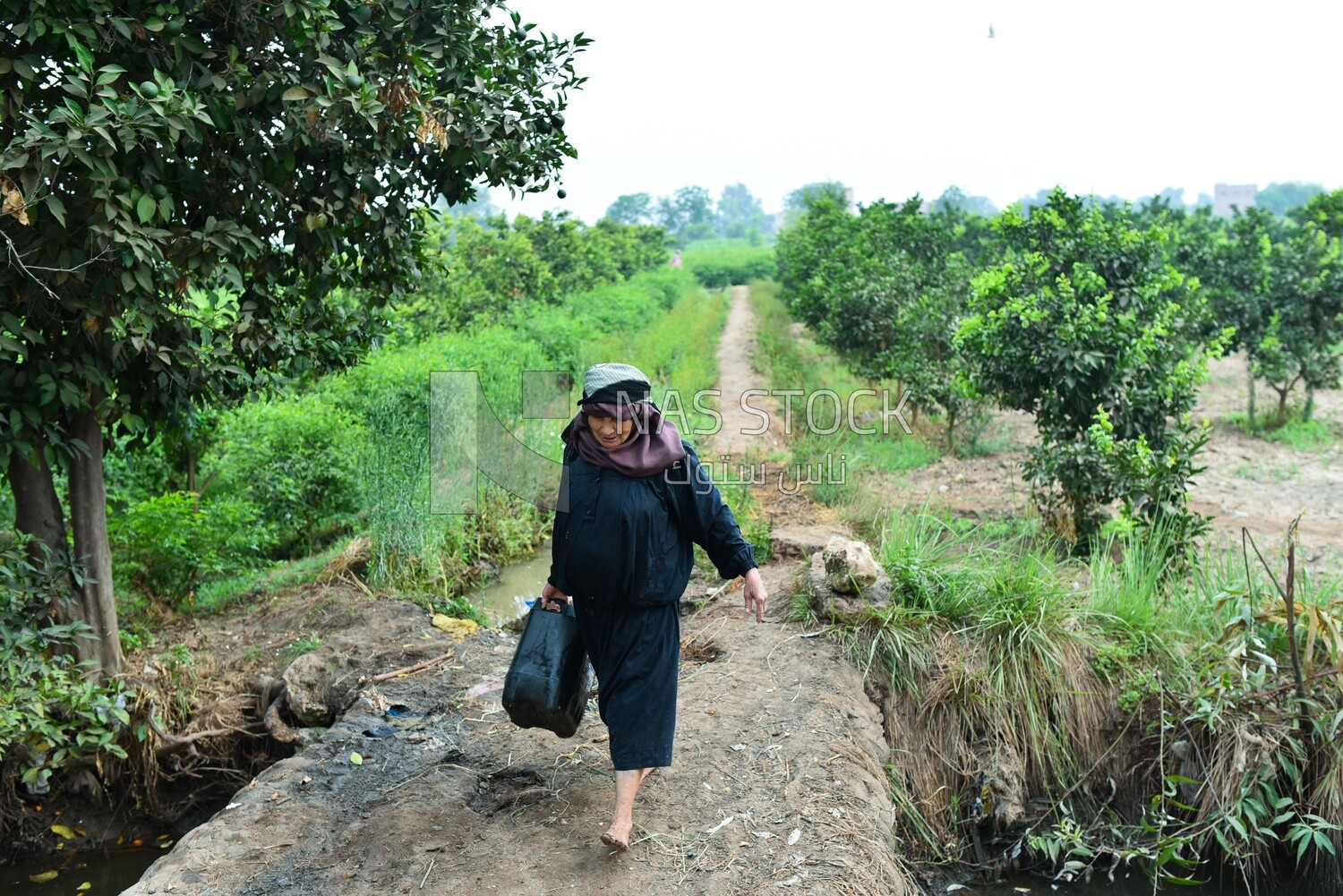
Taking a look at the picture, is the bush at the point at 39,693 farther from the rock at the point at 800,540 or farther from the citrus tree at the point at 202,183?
the rock at the point at 800,540

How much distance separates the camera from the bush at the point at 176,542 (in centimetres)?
646

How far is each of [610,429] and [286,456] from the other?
5.27 metres

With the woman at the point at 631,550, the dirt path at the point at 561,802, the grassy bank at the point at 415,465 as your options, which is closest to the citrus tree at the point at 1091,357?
the dirt path at the point at 561,802

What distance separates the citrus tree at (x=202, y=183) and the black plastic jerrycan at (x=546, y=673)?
184 cm

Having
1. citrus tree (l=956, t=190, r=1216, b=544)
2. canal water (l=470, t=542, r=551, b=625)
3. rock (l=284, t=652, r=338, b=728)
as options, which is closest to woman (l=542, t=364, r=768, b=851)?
rock (l=284, t=652, r=338, b=728)

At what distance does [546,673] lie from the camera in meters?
3.52

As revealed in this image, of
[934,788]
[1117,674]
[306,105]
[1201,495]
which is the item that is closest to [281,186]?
[306,105]

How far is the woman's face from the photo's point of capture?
11.0 feet

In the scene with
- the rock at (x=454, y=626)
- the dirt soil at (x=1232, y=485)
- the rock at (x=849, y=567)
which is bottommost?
the dirt soil at (x=1232, y=485)

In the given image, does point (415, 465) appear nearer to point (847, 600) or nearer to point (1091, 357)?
point (847, 600)

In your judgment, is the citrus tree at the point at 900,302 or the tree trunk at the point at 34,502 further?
the citrus tree at the point at 900,302

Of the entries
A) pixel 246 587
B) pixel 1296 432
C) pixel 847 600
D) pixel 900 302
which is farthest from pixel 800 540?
pixel 1296 432

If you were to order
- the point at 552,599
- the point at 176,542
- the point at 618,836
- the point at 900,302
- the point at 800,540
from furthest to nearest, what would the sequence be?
the point at 900,302 < the point at 800,540 < the point at 176,542 < the point at 552,599 < the point at 618,836

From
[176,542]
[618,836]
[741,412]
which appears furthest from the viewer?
[741,412]
